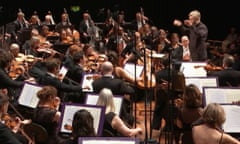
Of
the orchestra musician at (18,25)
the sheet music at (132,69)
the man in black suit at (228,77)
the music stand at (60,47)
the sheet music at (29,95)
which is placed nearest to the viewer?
the sheet music at (29,95)

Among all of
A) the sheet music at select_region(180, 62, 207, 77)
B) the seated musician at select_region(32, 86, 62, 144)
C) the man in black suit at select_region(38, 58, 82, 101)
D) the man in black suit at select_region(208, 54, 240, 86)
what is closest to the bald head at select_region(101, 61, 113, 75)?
the man in black suit at select_region(38, 58, 82, 101)

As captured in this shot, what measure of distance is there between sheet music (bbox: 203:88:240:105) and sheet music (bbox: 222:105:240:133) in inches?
21.3

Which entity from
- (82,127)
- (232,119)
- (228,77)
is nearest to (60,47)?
(228,77)

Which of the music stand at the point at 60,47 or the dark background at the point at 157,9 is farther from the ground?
the dark background at the point at 157,9

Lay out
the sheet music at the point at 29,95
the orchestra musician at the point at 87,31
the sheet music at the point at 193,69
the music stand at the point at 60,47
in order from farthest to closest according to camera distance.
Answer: the orchestra musician at the point at 87,31 → the music stand at the point at 60,47 → the sheet music at the point at 193,69 → the sheet music at the point at 29,95

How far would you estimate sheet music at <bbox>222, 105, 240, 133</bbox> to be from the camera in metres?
6.11

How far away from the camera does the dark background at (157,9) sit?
1758 centimetres

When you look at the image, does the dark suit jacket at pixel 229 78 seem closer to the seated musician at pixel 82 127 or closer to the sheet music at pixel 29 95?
the sheet music at pixel 29 95

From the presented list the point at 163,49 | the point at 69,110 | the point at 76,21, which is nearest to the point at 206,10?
the point at 76,21

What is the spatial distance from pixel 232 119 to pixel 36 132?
2313 mm

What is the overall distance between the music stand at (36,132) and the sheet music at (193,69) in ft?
11.8

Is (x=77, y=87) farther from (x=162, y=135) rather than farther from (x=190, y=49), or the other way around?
(x=190, y=49)

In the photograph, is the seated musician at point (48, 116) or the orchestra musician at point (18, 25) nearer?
the seated musician at point (48, 116)

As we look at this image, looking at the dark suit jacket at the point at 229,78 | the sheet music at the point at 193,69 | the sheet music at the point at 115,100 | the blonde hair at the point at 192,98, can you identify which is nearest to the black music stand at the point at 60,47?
the sheet music at the point at 193,69
